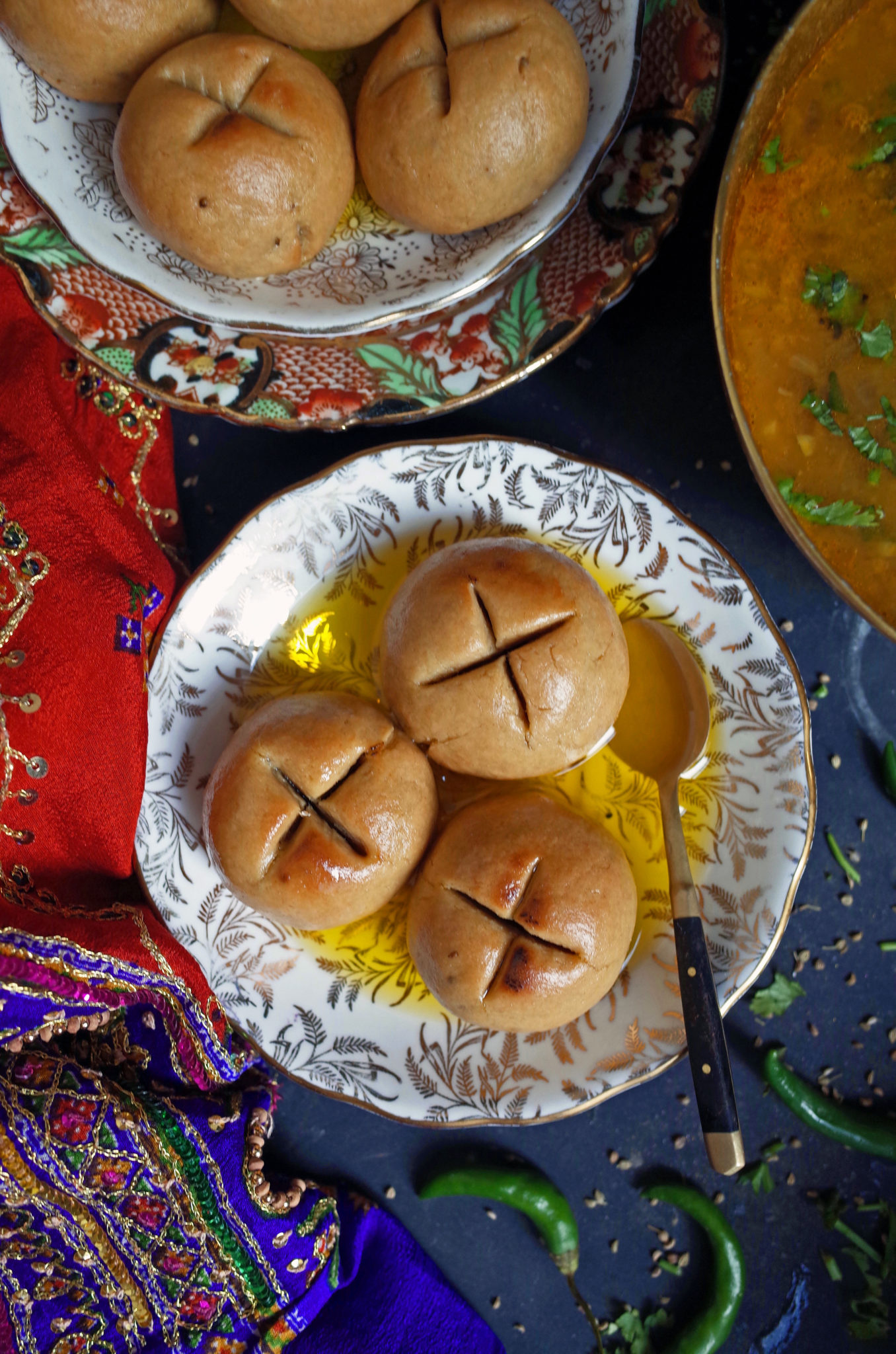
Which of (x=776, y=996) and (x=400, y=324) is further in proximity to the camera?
(x=776, y=996)

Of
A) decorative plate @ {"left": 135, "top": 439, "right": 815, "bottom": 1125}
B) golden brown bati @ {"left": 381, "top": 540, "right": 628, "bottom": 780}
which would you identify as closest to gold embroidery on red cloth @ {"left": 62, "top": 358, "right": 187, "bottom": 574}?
decorative plate @ {"left": 135, "top": 439, "right": 815, "bottom": 1125}

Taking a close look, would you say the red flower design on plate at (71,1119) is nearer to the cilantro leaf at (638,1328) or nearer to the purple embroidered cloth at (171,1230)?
the purple embroidered cloth at (171,1230)

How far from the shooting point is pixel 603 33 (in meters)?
1.64

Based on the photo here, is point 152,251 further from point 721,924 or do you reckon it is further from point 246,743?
point 721,924

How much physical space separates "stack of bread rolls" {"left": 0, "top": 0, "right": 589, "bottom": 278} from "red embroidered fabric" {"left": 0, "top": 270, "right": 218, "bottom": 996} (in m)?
0.43

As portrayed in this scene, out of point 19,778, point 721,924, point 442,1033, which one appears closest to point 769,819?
point 721,924

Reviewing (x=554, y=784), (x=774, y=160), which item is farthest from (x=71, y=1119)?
(x=774, y=160)

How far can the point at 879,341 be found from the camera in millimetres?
1651

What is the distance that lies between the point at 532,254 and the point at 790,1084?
1.85 metres

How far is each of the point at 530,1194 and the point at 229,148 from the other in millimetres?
2186

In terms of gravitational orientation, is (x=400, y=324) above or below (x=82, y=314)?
above

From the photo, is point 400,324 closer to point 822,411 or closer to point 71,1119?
point 822,411

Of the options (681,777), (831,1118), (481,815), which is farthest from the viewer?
→ (831,1118)

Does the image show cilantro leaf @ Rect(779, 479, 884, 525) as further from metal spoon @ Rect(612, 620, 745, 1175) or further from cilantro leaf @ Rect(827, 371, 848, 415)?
metal spoon @ Rect(612, 620, 745, 1175)
